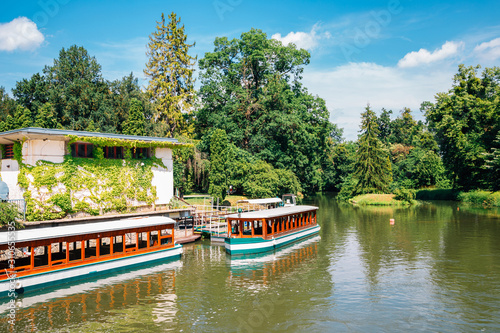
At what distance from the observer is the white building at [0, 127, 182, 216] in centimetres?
2981

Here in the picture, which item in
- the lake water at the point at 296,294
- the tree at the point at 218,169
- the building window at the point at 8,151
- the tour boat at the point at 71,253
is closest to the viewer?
the lake water at the point at 296,294

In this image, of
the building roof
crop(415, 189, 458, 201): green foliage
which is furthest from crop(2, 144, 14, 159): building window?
crop(415, 189, 458, 201): green foliage

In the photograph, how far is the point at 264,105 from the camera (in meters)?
68.1

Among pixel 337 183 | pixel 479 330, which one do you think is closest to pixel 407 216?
pixel 479 330

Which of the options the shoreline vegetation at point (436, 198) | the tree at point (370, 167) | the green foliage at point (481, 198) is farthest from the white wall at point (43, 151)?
the green foliage at point (481, 198)

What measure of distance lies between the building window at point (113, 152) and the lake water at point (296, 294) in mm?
11540

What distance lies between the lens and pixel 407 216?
52938 millimetres

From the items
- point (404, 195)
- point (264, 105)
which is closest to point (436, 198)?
point (404, 195)

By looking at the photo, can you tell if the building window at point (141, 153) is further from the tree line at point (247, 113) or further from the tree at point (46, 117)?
the tree at point (46, 117)

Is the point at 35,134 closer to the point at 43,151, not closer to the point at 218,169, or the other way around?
the point at 43,151

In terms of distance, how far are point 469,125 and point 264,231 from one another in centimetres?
5908

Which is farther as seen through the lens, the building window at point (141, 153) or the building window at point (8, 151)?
the building window at point (141, 153)

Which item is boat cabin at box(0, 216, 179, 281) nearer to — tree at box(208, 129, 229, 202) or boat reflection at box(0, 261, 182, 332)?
boat reflection at box(0, 261, 182, 332)

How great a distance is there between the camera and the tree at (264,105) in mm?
67812
